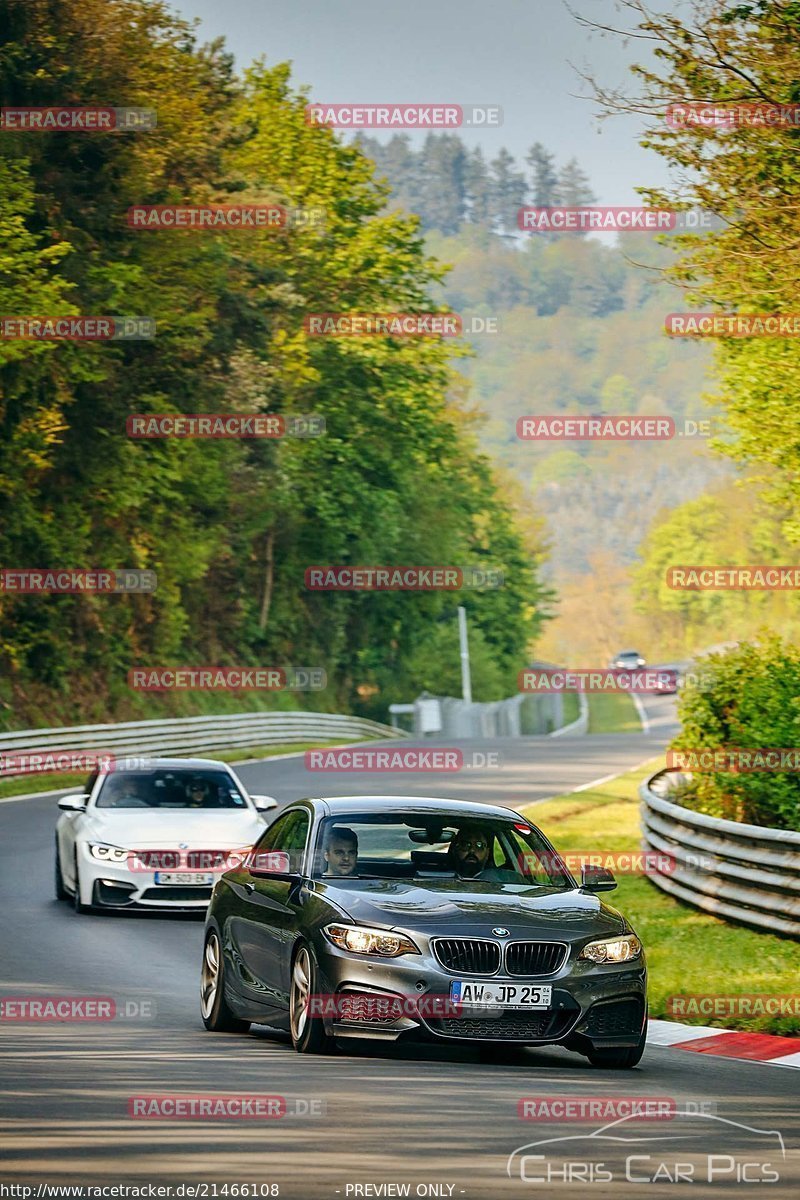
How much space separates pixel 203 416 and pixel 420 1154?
4653cm

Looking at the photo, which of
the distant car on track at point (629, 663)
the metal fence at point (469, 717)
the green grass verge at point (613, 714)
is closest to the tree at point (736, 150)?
the metal fence at point (469, 717)

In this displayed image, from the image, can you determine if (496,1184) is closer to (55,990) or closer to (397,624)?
(55,990)

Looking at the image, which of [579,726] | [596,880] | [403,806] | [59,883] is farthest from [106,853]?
[579,726]

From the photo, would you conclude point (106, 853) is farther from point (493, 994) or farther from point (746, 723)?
point (493, 994)

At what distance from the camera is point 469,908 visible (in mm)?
10773

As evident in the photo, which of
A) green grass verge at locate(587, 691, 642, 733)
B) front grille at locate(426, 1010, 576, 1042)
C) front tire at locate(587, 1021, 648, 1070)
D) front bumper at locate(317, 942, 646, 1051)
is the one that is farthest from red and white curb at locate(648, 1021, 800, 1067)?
green grass verge at locate(587, 691, 642, 733)

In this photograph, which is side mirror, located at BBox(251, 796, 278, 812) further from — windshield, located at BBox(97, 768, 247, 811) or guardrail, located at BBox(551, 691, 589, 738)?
guardrail, located at BBox(551, 691, 589, 738)

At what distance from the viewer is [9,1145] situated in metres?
7.58

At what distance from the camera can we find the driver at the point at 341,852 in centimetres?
1141

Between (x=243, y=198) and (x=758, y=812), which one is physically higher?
(x=243, y=198)

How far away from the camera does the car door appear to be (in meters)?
11.2

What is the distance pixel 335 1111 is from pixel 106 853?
35.7 feet

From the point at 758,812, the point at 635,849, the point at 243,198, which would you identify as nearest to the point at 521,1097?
the point at 758,812

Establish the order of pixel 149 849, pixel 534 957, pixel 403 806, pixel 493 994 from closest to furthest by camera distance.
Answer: pixel 493 994 → pixel 534 957 → pixel 403 806 → pixel 149 849
